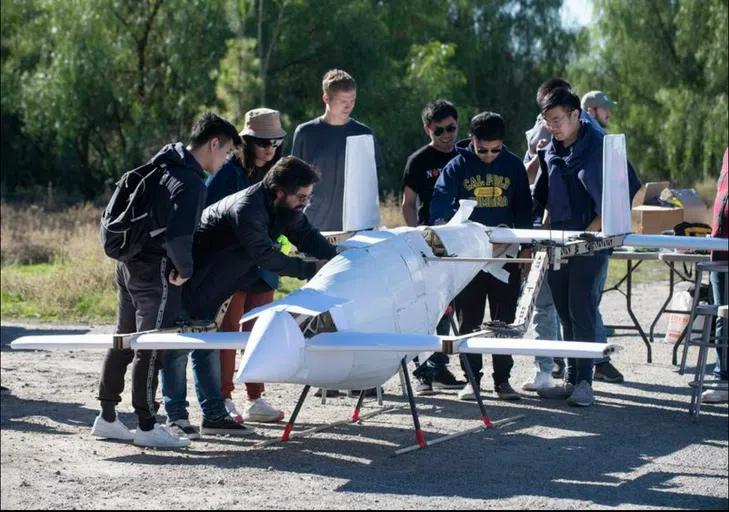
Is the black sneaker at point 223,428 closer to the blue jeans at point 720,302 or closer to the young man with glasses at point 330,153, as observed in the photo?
the young man with glasses at point 330,153

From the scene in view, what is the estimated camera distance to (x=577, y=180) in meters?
7.95

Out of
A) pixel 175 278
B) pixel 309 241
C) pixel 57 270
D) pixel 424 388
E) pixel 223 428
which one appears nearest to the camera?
pixel 175 278

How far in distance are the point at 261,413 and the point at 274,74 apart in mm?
22539

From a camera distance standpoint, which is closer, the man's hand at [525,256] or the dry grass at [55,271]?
the man's hand at [525,256]

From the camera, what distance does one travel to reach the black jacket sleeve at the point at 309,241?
698 centimetres

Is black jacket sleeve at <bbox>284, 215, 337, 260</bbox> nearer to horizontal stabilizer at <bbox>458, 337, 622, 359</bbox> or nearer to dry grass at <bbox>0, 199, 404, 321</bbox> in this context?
horizontal stabilizer at <bbox>458, 337, 622, 359</bbox>

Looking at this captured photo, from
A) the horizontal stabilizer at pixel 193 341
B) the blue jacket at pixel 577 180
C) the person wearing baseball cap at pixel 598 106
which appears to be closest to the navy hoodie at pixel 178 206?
the horizontal stabilizer at pixel 193 341

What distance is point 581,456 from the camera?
655 centimetres

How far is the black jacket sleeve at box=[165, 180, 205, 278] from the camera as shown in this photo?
631 centimetres

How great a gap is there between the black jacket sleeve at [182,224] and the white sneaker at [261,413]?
1.55 meters

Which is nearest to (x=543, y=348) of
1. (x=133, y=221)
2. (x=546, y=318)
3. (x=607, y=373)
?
(x=133, y=221)

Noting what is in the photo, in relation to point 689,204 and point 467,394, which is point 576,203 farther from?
point 689,204

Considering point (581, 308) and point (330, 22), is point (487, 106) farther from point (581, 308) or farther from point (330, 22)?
point (581, 308)

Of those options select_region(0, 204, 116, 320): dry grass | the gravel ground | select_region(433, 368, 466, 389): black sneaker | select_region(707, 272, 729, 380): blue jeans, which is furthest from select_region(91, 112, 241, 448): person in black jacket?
select_region(0, 204, 116, 320): dry grass
